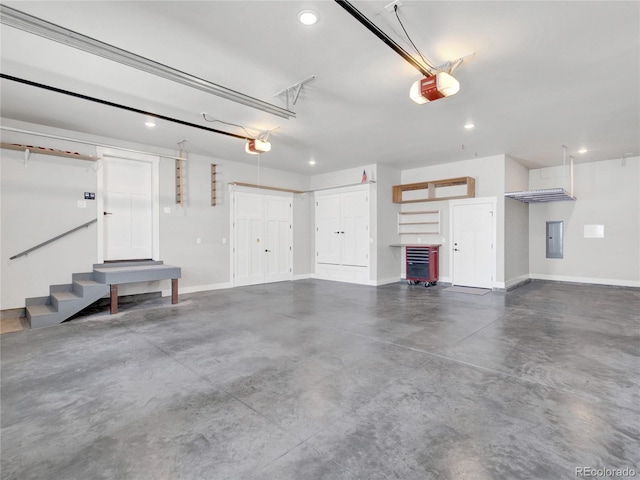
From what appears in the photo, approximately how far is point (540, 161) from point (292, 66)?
23.6ft

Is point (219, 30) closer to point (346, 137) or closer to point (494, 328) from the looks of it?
point (346, 137)

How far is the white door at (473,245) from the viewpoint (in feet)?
24.2

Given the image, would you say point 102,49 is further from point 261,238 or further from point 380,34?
point 261,238

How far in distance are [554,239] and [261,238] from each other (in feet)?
25.5

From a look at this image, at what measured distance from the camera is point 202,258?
23.9 ft

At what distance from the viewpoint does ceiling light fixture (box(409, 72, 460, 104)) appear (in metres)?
3.12

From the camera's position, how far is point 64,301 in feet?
15.6

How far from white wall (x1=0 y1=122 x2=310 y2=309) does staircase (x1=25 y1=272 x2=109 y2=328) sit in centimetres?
12

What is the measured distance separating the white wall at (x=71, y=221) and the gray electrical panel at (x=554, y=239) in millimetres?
8441

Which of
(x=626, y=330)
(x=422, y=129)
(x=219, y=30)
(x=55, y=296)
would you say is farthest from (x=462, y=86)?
(x=55, y=296)

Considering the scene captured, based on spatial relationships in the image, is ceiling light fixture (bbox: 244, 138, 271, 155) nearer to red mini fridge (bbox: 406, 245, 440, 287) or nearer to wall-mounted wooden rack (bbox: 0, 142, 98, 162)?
wall-mounted wooden rack (bbox: 0, 142, 98, 162)

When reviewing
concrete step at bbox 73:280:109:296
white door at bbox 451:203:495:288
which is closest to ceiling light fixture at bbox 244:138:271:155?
concrete step at bbox 73:280:109:296

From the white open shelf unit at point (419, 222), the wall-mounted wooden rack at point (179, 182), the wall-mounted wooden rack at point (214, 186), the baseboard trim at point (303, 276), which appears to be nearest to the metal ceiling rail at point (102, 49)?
the wall-mounted wooden rack at point (179, 182)

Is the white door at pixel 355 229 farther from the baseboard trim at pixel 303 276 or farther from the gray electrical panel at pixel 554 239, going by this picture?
the gray electrical panel at pixel 554 239
